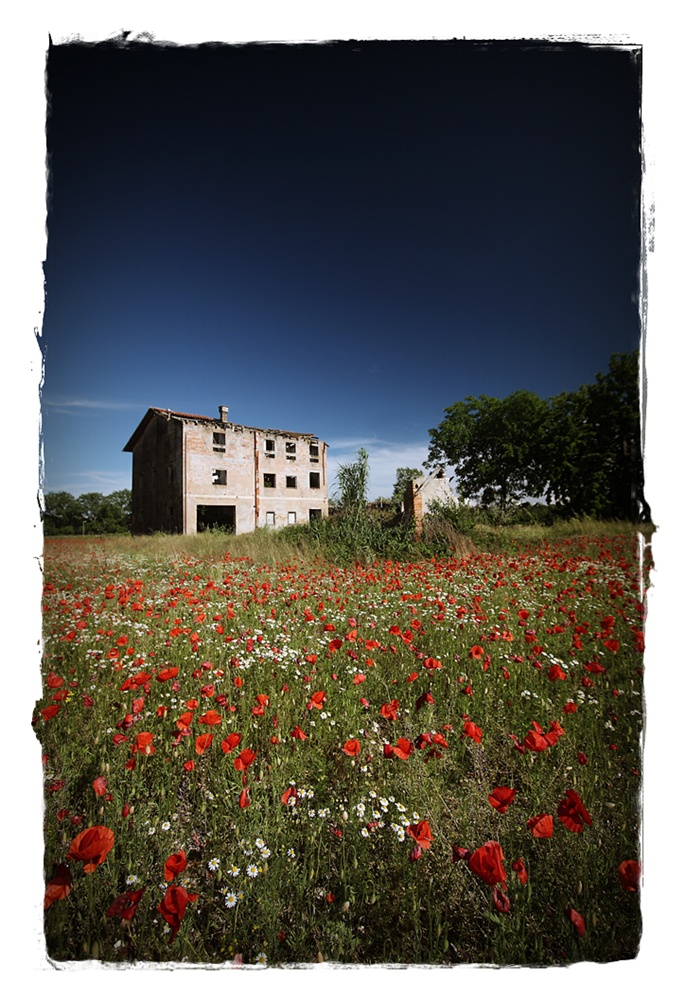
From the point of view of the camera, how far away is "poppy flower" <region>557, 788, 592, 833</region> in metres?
1.04

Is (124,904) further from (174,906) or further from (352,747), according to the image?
(352,747)

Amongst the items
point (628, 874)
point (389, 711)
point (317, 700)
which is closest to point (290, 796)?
point (317, 700)

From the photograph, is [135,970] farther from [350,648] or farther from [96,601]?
[96,601]

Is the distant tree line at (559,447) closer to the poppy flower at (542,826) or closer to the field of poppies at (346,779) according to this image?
the field of poppies at (346,779)

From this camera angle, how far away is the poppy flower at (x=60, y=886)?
106 centimetres

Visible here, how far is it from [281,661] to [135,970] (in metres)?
1.21

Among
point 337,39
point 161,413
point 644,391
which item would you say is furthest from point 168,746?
point 337,39

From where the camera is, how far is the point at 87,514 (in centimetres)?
183

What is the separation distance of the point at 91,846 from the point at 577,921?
1.30 meters

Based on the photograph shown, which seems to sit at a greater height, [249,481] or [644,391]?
[644,391]

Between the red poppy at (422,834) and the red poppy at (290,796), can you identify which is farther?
the red poppy at (290,796)

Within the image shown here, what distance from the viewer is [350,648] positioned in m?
2.35

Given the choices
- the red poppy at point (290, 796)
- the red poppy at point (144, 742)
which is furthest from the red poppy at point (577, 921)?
the red poppy at point (144, 742)

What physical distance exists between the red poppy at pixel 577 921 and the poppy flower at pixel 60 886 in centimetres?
137
